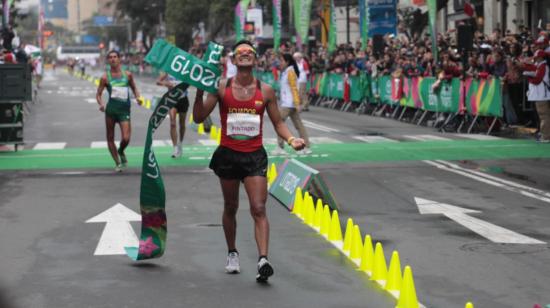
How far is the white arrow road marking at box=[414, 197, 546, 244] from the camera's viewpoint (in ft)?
36.4

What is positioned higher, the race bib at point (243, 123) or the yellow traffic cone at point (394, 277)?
the race bib at point (243, 123)

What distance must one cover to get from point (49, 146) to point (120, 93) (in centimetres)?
667

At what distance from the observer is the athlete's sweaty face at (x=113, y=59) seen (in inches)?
687

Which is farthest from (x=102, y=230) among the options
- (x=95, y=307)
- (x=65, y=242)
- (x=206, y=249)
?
(x=95, y=307)

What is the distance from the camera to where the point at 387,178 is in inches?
654

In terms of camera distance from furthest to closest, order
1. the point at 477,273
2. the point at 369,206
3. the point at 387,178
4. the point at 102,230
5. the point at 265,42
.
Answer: the point at 265,42, the point at 387,178, the point at 369,206, the point at 102,230, the point at 477,273

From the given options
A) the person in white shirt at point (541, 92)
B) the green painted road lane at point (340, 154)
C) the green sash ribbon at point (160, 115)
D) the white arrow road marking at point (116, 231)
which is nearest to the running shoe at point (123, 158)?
the green painted road lane at point (340, 154)

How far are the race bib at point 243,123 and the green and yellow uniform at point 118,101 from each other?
8.41m

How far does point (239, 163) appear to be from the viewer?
9.23m

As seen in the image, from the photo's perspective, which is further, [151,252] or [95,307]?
[151,252]

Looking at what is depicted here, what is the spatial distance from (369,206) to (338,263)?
3.84 m

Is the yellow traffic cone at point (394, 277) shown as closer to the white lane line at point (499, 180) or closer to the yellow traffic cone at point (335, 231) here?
the yellow traffic cone at point (335, 231)

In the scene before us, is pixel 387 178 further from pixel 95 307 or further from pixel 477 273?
pixel 95 307

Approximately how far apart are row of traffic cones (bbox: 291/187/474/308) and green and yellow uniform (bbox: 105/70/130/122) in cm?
497
